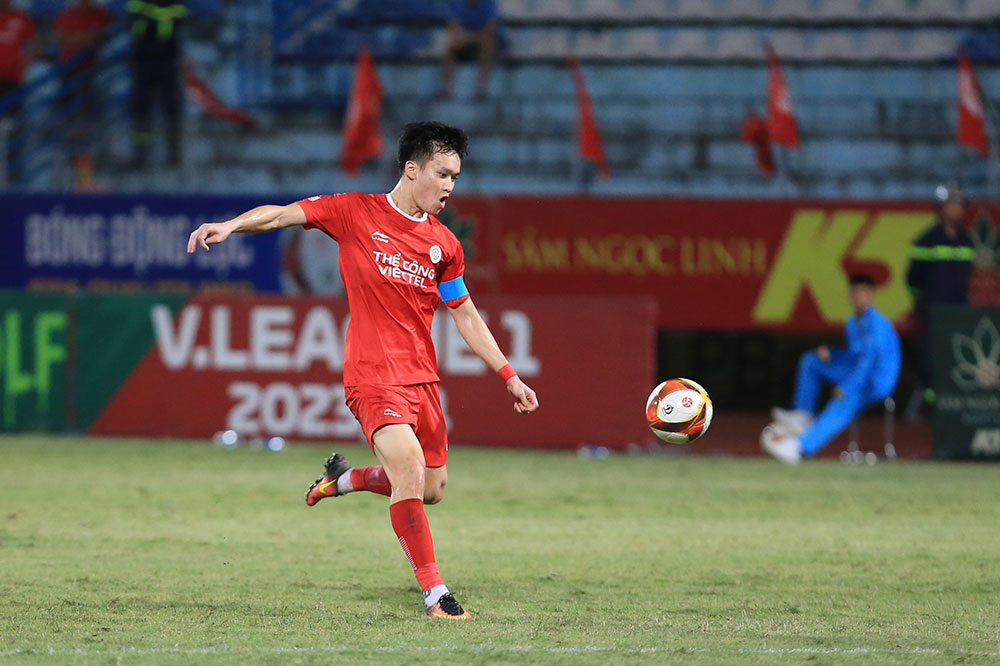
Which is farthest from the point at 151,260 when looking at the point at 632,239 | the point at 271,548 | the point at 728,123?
the point at 271,548

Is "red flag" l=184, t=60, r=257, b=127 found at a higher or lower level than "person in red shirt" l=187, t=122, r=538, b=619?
higher

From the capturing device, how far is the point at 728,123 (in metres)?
19.2

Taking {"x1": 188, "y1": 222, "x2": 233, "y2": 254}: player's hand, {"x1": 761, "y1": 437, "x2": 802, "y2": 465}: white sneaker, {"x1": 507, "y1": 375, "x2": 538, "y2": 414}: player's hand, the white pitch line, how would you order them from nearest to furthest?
the white pitch line < {"x1": 188, "y1": 222, "x2": 233, "y2": 254}: player's hand < {"x1": 507, "y1": 375, "x2": 538, "y2": 414}: player's hand < {"x1": 761, "y1": 437, "x2": 802, "y2": 465}: white sneaker

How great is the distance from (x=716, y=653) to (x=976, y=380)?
8624 mm

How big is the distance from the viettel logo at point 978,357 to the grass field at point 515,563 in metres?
0.84

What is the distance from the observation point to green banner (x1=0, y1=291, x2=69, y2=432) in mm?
14539

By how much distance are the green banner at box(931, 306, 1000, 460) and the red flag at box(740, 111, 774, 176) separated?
16.4ft

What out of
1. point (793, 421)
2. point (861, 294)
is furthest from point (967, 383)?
point (793, 421)

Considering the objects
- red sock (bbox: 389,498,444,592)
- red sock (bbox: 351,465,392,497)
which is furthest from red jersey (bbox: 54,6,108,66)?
red sock (bbox: 389,498,444,592)

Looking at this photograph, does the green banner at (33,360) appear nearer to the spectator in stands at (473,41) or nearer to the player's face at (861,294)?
the spectator in stands at (473,41)

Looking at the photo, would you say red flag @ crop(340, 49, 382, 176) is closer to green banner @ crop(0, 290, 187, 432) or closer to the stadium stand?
the stadium stand

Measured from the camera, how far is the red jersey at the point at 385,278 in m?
7.04

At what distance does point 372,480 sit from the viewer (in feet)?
24.6

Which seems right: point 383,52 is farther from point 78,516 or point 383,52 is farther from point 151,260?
point 78,516
